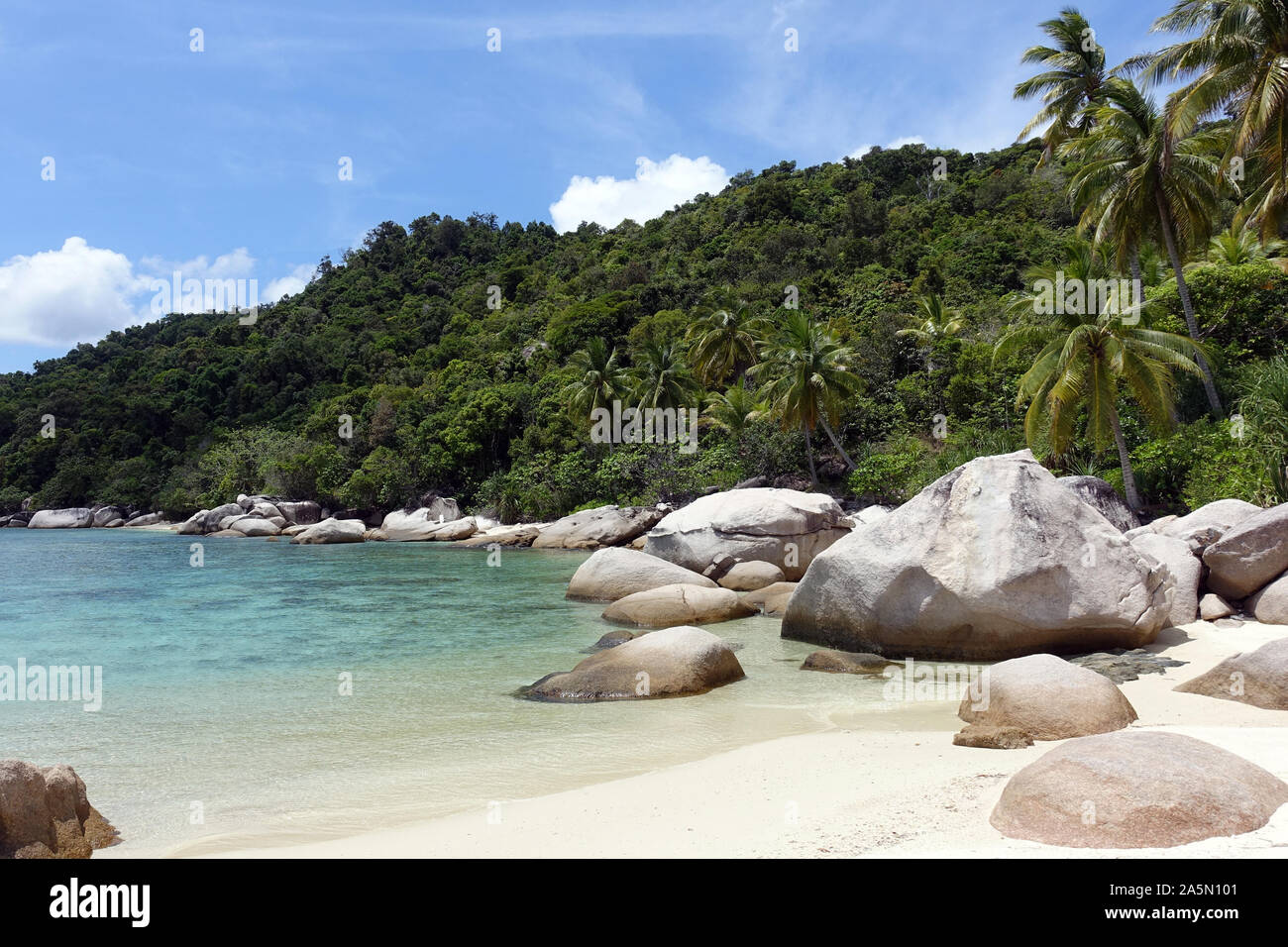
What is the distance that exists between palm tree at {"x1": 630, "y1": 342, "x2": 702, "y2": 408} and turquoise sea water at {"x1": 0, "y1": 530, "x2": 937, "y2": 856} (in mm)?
25181

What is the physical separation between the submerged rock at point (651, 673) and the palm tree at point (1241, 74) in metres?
18.6

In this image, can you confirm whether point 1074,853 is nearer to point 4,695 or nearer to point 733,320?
point 4,695

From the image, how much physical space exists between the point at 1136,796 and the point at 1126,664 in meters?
Answer: 5.94

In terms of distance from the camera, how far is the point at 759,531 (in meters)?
18.5

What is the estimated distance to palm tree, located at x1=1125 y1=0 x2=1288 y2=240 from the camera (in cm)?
1842

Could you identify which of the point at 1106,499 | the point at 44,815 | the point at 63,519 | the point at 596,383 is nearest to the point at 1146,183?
the point at 1106,499

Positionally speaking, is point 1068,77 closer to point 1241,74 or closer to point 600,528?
point 1241,74

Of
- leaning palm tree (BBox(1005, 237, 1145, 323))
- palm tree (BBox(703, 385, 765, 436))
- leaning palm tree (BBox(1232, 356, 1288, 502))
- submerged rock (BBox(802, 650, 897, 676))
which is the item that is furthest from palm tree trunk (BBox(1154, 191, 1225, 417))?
palm tree (BBox(703, 385, 765, 436))

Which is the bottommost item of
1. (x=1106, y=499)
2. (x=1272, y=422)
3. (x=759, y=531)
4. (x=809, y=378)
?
(x=759, y=531)

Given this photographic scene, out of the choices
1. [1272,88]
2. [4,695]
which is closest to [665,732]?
Answer: [4,695]

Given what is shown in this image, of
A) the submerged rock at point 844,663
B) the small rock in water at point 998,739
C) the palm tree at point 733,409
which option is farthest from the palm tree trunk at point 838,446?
the small rock in water at point 998,739
